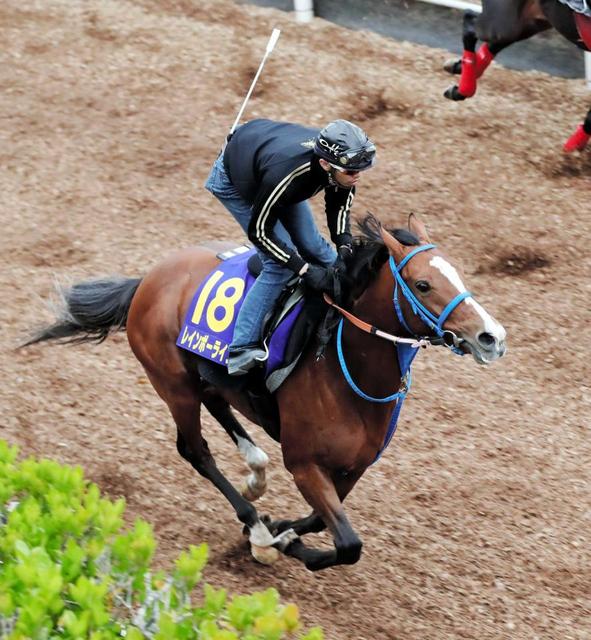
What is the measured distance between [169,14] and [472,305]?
8.27 metres

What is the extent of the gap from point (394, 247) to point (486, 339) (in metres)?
0.62

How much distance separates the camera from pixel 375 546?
601 centimetres

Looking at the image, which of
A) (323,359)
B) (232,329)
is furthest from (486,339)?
(232,329)

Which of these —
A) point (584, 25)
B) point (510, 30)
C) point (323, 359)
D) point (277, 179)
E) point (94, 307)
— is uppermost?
point (277, 179)

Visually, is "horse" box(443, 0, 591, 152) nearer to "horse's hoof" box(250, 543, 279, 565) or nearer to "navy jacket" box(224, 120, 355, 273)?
"navy jacket" box(224, 120, 355, 273)

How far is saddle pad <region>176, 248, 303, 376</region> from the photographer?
5.57 meters

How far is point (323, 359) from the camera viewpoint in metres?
5.21

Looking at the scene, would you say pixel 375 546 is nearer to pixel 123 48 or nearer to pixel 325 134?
pixel 325 134

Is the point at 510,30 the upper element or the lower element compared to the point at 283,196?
lower

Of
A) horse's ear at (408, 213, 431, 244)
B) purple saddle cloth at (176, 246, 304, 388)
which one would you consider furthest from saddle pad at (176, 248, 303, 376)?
horse's ear at (408, 213, 431, 244)

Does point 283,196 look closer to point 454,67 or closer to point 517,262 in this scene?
point 517,262

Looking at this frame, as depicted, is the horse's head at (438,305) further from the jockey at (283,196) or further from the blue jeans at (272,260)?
the blue jeans at (272,260)

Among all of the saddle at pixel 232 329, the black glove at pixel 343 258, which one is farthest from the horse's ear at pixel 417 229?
the saddle at pixel 232 329

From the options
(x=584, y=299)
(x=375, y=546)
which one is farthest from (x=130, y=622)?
(x=584, y=299)
